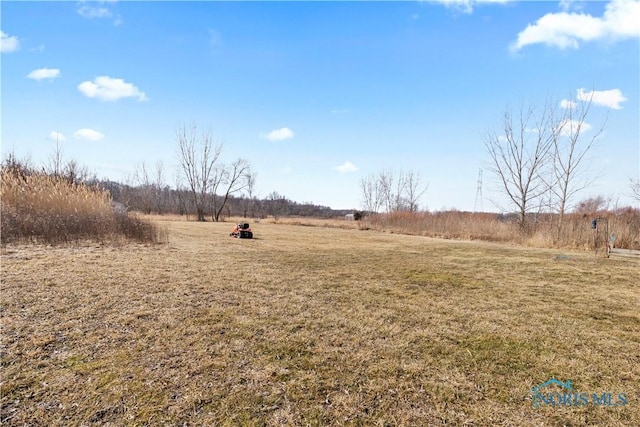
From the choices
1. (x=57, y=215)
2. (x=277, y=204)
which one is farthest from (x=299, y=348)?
(x=277, y=204)

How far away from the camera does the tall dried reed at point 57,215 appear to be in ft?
22.6

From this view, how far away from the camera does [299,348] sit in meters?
2.56

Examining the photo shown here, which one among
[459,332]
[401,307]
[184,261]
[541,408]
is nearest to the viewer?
[541,408]

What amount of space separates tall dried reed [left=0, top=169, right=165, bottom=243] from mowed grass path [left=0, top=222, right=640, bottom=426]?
2.30 m

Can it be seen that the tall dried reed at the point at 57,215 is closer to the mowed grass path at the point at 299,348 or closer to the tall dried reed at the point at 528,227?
the mowed grass path at the point at 299,348

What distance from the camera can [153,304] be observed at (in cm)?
346

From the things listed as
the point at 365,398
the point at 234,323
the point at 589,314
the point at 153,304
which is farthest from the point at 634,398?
the point at 153,304

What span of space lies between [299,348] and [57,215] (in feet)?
25.7

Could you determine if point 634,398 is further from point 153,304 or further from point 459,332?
point 153,304

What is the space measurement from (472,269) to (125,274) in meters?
6.35

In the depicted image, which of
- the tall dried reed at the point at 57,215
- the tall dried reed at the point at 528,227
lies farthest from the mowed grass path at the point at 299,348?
the tall dried reed at the point at 528,227

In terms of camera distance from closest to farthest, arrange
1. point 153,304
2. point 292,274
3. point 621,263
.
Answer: point 153,304
point 292,274
point 621,263

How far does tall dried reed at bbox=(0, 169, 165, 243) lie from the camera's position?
6887 millimetres

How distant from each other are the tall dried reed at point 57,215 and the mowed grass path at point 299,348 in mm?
2295
